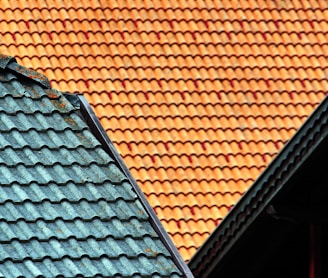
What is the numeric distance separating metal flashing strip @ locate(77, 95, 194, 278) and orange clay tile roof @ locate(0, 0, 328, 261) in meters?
3.66

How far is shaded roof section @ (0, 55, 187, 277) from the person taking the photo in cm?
956

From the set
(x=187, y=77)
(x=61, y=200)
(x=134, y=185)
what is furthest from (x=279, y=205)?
(x=187, y=77)

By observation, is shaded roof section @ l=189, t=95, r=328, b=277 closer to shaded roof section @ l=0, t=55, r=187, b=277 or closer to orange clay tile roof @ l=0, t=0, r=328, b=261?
shaded roof section @ l=0, t=55, r=187, b=277

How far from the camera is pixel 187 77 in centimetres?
1661

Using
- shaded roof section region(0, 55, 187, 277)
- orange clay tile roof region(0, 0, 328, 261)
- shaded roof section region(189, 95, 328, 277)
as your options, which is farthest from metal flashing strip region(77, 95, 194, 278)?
orange clay tile roof region(0, 0, 328, 261)

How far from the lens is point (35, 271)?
930cm

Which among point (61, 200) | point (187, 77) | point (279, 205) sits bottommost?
point (187, 77)

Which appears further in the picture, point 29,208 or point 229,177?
point 229,177

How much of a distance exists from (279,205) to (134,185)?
101 centimetres

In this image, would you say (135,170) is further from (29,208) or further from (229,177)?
(29,208)

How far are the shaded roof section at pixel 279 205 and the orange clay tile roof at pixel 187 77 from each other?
2.75 metres

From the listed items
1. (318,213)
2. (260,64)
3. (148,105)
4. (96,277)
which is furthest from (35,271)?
(260,64)

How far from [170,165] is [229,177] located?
580mm

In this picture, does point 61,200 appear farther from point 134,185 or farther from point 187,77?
point 187,77
